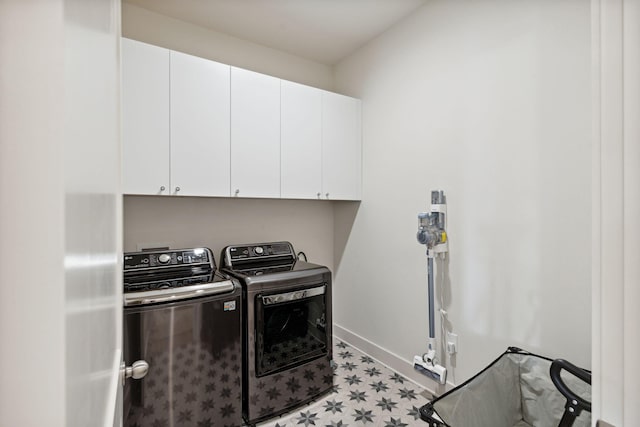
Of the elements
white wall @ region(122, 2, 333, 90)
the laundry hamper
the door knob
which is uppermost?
white wall @ region(122, 2, 333, 90)

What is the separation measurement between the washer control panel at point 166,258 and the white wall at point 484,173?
1.39 m

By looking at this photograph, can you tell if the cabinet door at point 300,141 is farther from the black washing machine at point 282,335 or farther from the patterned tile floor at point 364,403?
the patterned tile floor at point 364,403

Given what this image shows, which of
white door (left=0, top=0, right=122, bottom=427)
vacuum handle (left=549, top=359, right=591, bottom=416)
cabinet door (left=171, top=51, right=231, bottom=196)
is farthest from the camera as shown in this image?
cabinet door (left=171, top=51, right=231, bottom=196)

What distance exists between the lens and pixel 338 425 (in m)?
1.67

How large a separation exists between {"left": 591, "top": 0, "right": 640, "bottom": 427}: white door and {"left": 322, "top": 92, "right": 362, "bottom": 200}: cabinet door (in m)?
2.06

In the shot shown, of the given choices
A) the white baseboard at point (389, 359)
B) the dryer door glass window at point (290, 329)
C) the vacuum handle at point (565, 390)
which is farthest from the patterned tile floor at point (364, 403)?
the vacuum handle at point (565, 390)

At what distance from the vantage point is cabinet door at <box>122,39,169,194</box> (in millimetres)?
1656

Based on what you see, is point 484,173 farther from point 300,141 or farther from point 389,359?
point 389,359

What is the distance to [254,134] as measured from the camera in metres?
2.12

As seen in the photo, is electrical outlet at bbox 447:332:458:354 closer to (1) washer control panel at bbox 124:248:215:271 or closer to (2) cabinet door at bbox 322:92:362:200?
(2) cabinet door at bbox 322:92:362:200

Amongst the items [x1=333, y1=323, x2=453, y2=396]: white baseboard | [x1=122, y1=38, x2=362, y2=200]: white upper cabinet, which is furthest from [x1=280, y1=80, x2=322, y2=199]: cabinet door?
[x1=333, y1=323, x2=453, y2=396]: white baseboard

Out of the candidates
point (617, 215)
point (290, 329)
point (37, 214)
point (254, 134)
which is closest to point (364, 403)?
point (290, 329)

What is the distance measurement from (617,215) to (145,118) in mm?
2063

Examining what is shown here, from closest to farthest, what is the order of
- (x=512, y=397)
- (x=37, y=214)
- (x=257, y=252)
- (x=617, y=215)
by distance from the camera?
1. (x=37, y=214)
2. (x=617, y=215)
3. (x=512, y=397)
4. (x=257, y=252)
